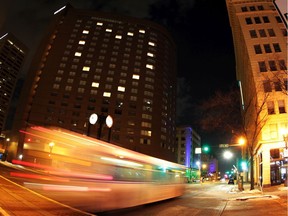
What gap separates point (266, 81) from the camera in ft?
119

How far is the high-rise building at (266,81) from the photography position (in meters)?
34.1

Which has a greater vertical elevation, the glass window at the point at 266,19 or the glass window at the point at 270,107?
the glass window at the point at 266,19

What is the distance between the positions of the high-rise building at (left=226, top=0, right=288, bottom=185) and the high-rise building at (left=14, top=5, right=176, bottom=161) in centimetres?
5052

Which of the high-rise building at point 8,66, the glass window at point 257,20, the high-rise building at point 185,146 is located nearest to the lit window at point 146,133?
the glass window at point 257,20

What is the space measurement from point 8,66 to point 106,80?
11199 cm

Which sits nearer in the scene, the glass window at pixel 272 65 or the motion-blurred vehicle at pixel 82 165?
the motion-blurred vehicle at pixel 82 165

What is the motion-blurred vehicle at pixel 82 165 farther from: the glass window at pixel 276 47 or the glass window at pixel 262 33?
the glass window at pixel 262 33

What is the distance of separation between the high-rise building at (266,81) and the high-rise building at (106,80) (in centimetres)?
5052

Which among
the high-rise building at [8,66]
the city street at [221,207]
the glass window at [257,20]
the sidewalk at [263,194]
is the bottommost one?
the city street at [221,207]

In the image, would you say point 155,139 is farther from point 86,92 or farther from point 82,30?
point 82,30

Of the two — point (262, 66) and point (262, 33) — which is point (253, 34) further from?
point (262, 66)

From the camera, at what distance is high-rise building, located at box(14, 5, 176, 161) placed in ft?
279

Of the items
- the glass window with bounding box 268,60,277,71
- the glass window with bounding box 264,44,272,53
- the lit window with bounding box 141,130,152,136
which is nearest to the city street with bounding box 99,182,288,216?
the glass window with bounding box 268,60,277,71

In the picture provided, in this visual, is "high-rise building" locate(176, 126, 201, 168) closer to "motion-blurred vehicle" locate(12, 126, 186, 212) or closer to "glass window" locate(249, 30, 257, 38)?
"glass window" locate(249, 30, 257, 38)
